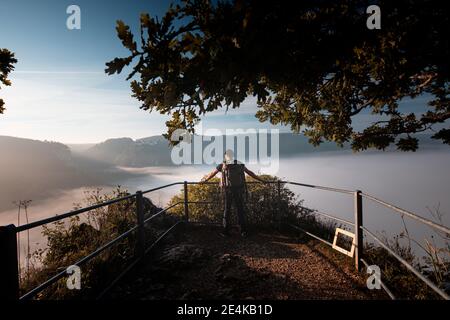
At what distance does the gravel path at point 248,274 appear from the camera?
418 cm

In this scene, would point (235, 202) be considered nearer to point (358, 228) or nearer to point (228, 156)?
point (228, 156)

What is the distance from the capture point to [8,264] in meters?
Answer: 2.34

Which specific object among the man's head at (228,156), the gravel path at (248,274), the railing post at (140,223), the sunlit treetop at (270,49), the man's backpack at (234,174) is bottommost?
the gravel path at (248,274)

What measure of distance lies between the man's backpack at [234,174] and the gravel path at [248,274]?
64.5 inches

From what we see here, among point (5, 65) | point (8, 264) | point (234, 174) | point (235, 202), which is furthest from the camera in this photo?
point (235, 202)

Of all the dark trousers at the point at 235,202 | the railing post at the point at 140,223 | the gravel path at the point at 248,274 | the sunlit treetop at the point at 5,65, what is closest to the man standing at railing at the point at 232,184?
the dark trousers at the point at 235,202

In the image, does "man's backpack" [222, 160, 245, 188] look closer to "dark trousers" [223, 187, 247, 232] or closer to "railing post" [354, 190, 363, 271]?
A: "dark trousers" [223, 187, 247, 232]

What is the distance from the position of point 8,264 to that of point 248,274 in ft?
12.2

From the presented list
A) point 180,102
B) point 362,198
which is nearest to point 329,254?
point 362,198

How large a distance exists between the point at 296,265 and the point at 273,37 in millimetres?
4392

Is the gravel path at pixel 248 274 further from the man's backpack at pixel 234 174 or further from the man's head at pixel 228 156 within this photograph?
the man's head at pixel 228 156

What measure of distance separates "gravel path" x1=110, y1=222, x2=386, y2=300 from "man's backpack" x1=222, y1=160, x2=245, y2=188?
1639 millimetres

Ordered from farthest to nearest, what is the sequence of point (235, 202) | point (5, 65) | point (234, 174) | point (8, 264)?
1. point (235, 202)
2. point (234, 174)
3. point (5, 65)
4. point (8, 264)

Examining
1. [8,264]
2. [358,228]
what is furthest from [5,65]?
[358,228]
